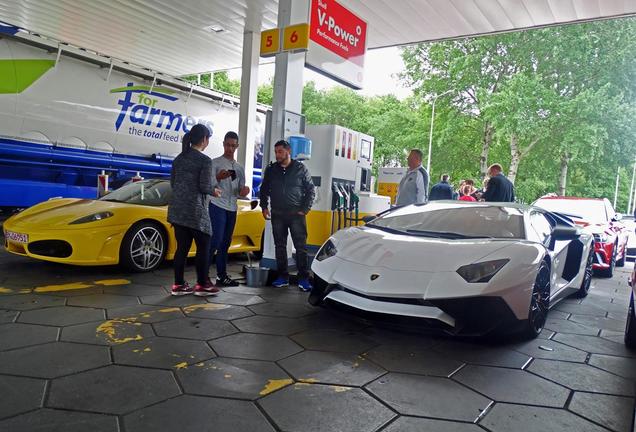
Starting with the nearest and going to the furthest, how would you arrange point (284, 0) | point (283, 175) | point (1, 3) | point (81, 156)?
point (283, 175)
point (284, 0)
point (81, 156)
point (1, 3)

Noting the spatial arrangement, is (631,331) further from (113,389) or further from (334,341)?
(113,389)

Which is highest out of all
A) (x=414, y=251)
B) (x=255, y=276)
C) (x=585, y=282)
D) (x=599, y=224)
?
(x=599, y=224)

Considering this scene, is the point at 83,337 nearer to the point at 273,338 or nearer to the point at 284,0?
the point at 273,338

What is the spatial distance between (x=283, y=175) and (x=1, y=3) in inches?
320

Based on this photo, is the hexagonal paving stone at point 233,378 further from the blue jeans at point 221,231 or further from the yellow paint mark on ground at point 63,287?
the yellow paint mark on ground at point 63,287

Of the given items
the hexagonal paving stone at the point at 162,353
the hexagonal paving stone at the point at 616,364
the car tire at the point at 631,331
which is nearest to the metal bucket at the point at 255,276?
the hexagonal paving stone at the point at 162,353

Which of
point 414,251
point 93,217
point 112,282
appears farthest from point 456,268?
point 93,217

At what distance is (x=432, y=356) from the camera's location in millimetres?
3115

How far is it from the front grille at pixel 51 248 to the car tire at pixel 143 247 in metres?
0.54

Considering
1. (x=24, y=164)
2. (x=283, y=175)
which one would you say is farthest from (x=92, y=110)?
(x=283, y=175)

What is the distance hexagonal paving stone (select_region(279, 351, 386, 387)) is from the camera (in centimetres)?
262

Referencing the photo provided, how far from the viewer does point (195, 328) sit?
3430 mm

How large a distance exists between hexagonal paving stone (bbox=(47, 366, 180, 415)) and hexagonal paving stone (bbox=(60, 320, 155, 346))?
50 centimetres

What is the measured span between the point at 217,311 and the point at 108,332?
945 millimetres
